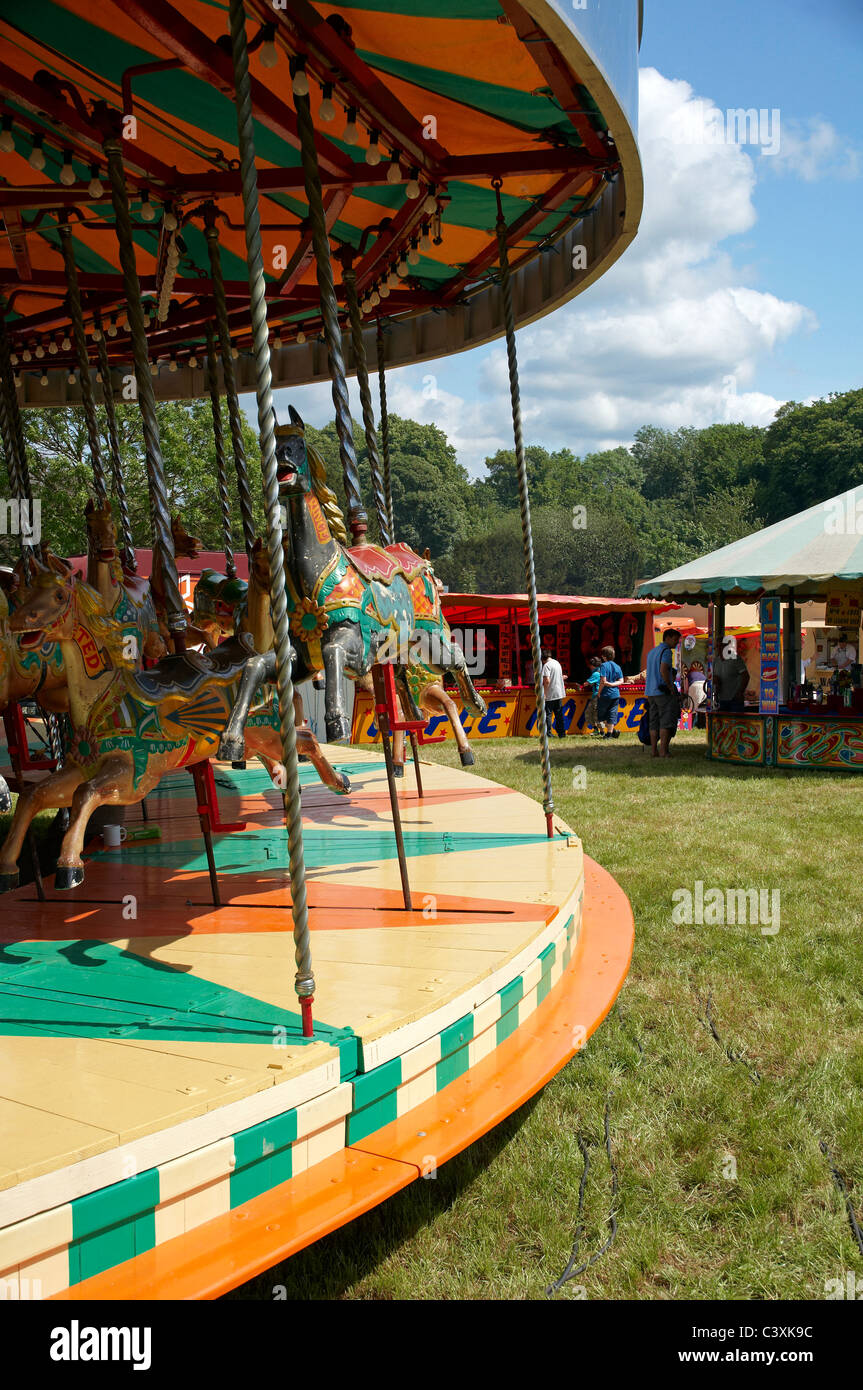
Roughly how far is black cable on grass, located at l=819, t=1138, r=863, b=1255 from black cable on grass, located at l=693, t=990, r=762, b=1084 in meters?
0.63

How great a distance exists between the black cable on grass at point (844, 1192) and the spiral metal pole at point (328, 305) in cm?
361

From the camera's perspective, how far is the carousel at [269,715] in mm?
2711

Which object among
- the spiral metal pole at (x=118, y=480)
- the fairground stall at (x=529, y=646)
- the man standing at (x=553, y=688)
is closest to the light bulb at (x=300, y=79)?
the spiral metal pole at (x=118, y=480)

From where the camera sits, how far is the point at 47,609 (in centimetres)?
461

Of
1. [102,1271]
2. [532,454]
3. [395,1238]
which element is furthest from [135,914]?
[532,454]

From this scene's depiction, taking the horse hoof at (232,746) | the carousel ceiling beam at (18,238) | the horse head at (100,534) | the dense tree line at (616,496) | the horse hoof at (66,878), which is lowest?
the horse hoof at (66,878)

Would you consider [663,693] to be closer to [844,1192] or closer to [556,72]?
[556,72]

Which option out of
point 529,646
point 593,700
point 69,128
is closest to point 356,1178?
point 69,128

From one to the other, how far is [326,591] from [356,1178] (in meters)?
2.69

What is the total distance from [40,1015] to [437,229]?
521cm

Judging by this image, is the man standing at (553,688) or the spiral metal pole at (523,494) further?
the man standing at (553,688)

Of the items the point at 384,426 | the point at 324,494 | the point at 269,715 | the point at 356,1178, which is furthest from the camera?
the point at 384,426

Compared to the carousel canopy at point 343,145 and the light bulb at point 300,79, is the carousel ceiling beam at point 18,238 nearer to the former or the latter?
the carousel canopy at point 343,145

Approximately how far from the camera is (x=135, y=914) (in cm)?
495
